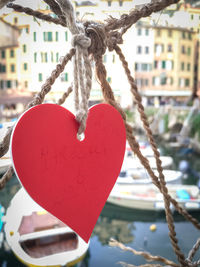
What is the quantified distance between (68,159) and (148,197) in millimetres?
2499

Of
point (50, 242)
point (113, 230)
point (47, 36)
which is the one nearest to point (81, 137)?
point (47, 36)

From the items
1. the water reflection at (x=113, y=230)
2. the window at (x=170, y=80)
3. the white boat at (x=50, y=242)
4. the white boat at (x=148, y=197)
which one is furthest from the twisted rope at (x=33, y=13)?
the window at (x=170, y=80)

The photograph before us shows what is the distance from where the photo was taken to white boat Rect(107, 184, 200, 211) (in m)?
2.49

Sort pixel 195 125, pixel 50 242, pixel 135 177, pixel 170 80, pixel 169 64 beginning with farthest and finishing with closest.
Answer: pixel 170 80
pixel 169 64
pixel 195 125
pixel 135 177
pixel 50 242

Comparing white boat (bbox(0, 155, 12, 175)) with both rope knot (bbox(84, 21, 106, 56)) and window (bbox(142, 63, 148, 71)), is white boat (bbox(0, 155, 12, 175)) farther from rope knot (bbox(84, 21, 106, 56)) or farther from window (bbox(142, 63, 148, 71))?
window (bbox(142, 63, 148, 71))

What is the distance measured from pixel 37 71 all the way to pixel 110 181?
9.2 inches

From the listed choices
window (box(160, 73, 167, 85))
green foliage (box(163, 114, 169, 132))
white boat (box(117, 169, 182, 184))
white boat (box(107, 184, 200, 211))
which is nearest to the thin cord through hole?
white boat (box(107, 184, 200, 211))

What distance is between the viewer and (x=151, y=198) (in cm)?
257

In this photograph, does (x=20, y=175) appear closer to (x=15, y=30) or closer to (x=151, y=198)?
(x=15, y=30)

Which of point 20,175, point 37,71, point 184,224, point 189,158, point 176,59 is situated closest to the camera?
point 20,175

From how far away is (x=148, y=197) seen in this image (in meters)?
2.58

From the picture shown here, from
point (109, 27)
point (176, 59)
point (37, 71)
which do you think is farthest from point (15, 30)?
point (176, 59)

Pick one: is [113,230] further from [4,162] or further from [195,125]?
[195,125]

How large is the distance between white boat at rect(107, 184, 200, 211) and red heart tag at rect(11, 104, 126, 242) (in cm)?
238
